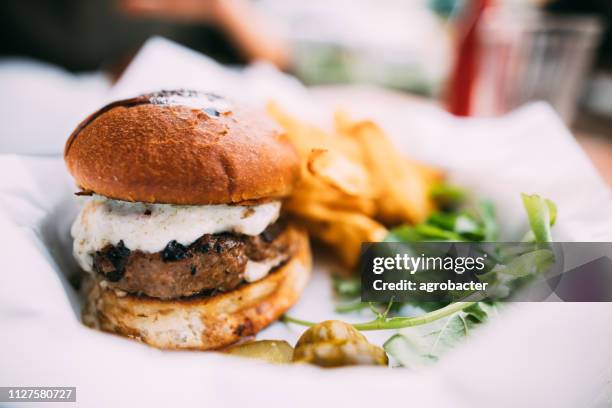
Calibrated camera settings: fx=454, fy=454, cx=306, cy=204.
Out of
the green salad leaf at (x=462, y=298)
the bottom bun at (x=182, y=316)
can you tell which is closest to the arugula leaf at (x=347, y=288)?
the green salad leaf at (x=462, y=298)

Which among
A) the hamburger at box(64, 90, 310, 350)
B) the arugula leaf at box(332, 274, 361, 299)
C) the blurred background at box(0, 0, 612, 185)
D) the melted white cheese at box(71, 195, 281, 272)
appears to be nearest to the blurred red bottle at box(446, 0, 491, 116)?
the blurred background at box(0, 0, 612, 185)

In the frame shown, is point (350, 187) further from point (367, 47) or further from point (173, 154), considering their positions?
point (367, 47)

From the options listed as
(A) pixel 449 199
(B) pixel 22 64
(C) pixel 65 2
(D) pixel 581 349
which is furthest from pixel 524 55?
(B) pixel 22 64

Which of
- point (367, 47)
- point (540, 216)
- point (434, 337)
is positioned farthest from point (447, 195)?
point (367, 47)

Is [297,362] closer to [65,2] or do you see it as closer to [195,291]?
[195,291]

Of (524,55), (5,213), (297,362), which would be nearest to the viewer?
(297,362)

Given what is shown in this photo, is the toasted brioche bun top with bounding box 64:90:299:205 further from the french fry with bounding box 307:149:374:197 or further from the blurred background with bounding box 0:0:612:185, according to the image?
the blurred background with bounding box 0:0:612:185

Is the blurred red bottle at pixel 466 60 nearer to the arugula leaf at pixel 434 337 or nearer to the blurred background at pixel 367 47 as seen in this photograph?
the blurred background at pixel 367 47
